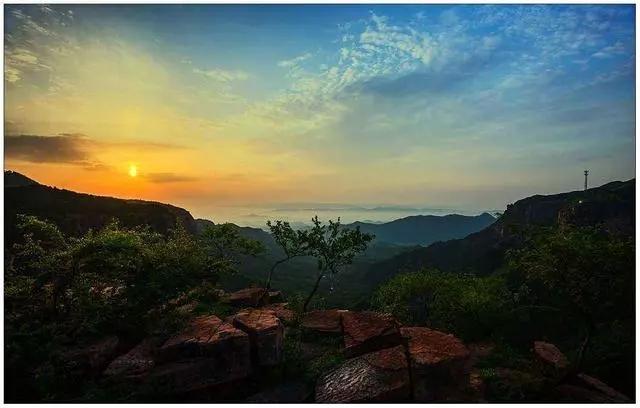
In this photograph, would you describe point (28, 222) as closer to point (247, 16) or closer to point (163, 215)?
point (247, 16)

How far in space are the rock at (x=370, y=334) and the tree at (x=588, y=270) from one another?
390 cm

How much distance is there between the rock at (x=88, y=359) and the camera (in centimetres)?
909

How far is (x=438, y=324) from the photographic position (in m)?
18.3

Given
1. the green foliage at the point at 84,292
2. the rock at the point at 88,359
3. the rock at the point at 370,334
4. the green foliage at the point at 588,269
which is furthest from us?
the rock at the point at 370,334

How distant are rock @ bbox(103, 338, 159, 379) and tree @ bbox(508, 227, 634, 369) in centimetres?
962

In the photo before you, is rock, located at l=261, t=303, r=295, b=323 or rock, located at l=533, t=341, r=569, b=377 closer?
rock, located at l=533, t=341, r=569, b=377

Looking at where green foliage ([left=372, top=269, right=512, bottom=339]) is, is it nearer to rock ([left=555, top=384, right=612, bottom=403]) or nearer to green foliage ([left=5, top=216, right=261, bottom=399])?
rock ([left=555, top=384, right=612, bottom=403])

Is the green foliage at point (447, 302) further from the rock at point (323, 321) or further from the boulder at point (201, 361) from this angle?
the boulder at point (201, 361)

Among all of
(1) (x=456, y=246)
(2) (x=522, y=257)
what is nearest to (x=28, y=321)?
(2) (x=522, y=257)

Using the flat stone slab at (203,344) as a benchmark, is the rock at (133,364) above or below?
below

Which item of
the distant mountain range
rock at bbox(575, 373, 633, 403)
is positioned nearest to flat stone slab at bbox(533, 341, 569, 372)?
rock at bbox(575, 373, 633, 403)

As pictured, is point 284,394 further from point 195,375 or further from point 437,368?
point 437,368

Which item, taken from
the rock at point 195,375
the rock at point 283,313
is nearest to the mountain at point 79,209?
the rock at point 283,313

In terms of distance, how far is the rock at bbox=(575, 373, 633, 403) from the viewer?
349 inches
